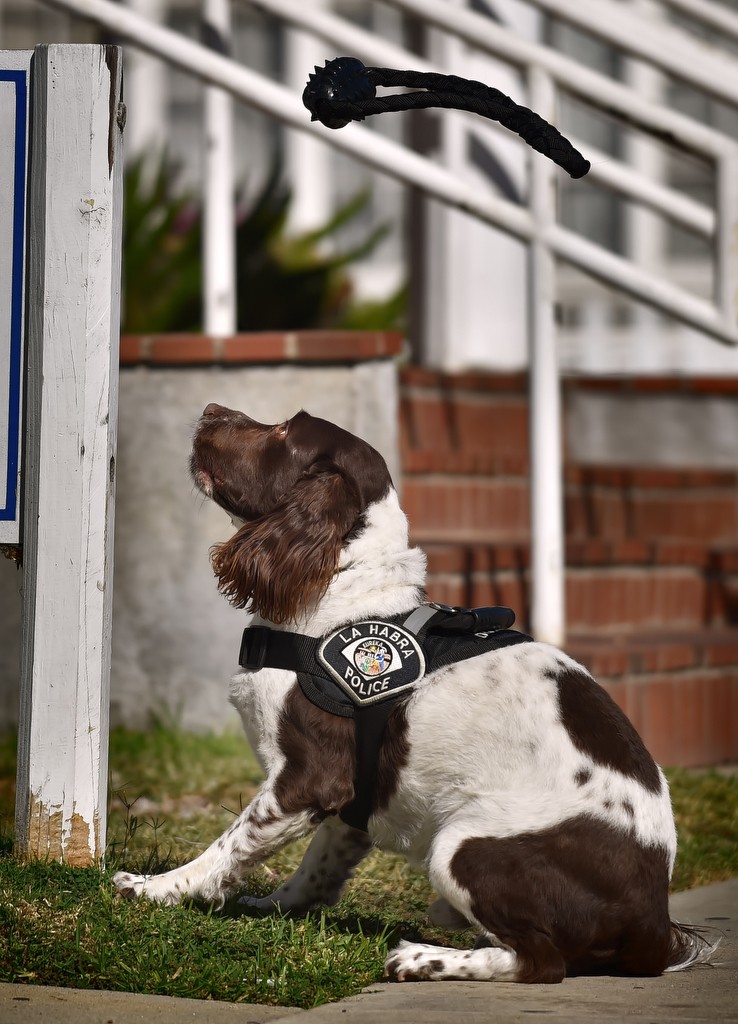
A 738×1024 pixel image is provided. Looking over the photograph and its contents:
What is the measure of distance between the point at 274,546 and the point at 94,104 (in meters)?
1.28

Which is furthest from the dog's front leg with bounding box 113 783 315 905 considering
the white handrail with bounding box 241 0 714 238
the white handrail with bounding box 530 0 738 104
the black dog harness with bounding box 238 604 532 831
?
the white handrail with bounding box 530 0 738 104

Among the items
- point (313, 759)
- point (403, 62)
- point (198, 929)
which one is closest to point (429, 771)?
point (313, 759)

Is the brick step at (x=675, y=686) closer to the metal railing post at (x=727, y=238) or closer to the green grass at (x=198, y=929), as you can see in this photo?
the green grass at (x=198, y=929)

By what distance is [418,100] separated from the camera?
11.2 feet

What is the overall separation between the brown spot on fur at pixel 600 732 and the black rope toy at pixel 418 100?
1.28m

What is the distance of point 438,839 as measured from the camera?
3242 mm

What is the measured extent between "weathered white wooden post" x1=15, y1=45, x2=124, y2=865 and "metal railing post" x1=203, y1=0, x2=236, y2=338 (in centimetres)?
240

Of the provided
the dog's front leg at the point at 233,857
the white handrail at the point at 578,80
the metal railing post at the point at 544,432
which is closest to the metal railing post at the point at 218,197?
the white handrail at the point at 578,80

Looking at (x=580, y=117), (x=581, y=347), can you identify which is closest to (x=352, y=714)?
(x=581, y=347)

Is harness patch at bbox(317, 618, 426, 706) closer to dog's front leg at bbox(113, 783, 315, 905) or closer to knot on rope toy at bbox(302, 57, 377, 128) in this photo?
dog's front leg at bbox(113, 783, 315, 905)

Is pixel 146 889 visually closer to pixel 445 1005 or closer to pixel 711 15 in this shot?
pixel 445 1005

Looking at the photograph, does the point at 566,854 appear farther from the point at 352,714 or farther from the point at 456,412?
the point at 456,412

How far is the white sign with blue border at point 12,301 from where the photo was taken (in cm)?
376

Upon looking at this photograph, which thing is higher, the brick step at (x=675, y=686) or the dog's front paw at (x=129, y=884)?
the brick step at (x=675, y=686)
